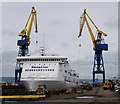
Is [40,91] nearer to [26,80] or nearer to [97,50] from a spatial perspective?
[26,80]

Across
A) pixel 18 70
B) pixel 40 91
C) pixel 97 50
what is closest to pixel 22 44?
pixel 18 70

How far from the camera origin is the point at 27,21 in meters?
92.4

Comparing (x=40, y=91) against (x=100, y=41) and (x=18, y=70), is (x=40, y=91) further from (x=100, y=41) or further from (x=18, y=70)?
(x=100, y=41)

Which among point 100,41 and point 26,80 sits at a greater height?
point 100,41

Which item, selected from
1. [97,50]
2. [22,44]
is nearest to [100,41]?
[97,50]

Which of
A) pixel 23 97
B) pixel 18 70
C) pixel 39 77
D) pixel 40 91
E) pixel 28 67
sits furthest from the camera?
pixel 18 70

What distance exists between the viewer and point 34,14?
98125 mm

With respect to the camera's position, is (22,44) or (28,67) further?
(22,44)

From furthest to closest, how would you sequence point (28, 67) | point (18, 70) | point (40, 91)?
point (18, 70) < point (28, 67) < point (40, 91)

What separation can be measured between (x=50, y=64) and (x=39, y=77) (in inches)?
178

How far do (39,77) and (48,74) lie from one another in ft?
6.91

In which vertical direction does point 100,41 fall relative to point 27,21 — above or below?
below

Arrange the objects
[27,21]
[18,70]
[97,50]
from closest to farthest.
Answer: [18,70]
[97,50]
[27,21]

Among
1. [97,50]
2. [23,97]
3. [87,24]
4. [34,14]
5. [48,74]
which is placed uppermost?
[34,14]
